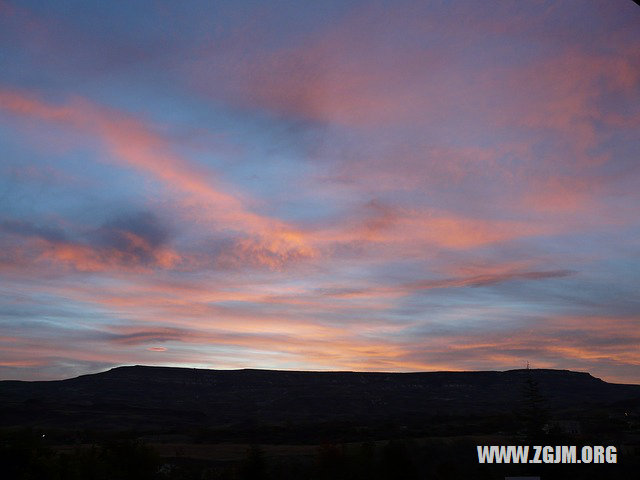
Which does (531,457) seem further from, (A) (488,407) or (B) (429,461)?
(A) (488,407)

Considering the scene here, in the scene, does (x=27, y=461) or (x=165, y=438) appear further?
(x=165, y=438)

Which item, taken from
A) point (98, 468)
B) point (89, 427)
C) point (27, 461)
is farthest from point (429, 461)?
point (89, 427)

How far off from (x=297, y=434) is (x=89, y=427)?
64992 millimetres

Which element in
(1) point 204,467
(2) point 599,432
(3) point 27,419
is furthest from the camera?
(3) point 27,419

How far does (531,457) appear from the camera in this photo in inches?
2904

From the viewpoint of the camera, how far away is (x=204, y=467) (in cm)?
7962

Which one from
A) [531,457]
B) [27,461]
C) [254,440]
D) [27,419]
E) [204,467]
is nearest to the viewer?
[27,461]

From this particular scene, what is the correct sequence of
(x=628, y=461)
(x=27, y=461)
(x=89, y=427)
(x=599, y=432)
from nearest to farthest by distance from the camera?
(x=27, y=461), (x=628, y=461), (x=599, y=432), (x=89, y=427)

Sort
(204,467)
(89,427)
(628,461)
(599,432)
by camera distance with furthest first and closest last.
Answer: (89,427) < (599,432) < (204,467) < (628,461)

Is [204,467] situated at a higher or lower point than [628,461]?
lower

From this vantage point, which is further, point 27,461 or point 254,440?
point 254,440

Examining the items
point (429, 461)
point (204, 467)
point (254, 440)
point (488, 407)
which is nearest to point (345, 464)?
point (429, 461)

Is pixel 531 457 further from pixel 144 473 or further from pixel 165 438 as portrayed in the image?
pixel 165 438

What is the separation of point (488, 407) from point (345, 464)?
5519 inches
